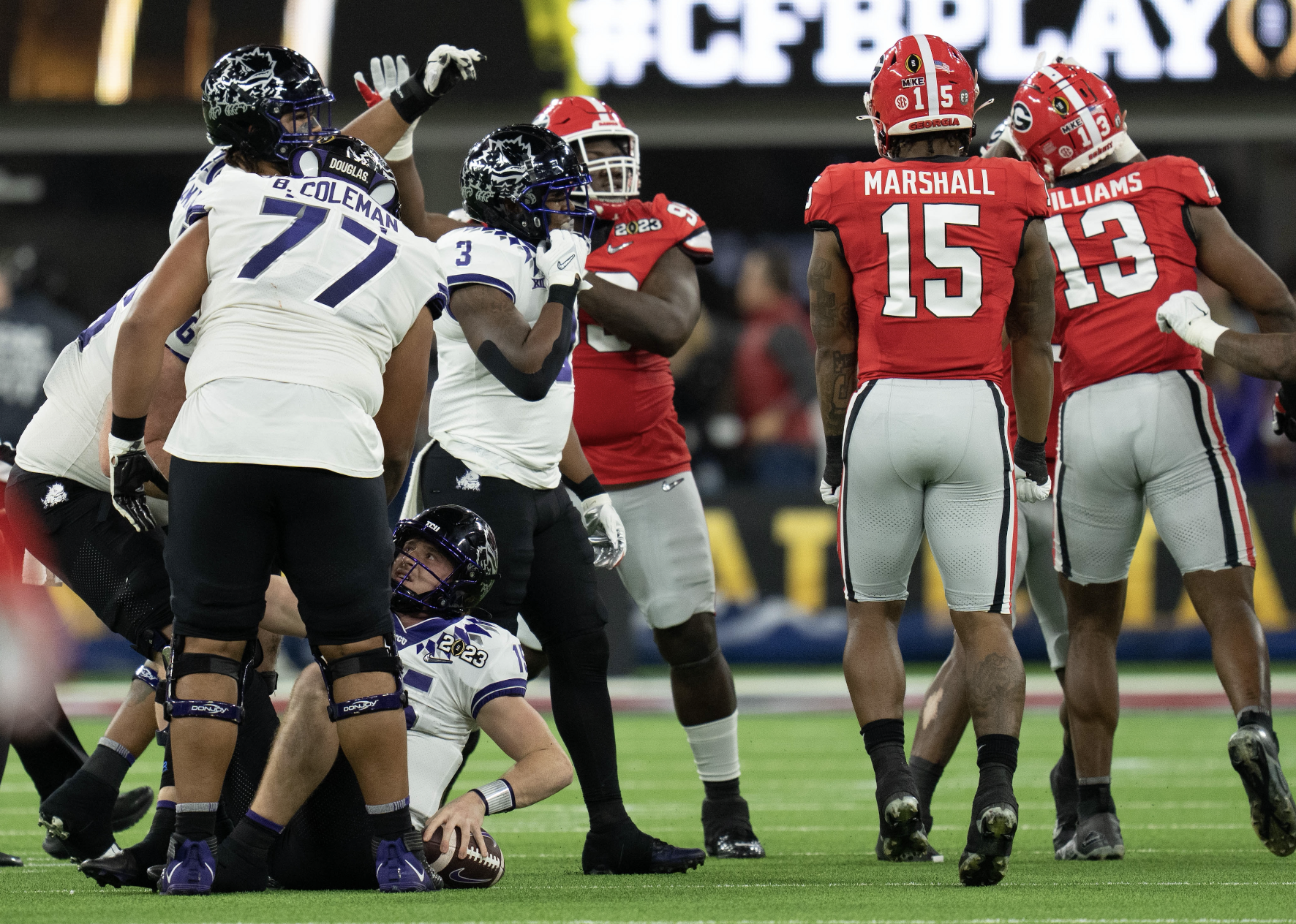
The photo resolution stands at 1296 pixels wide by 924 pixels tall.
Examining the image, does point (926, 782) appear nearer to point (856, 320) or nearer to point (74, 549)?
point (856, 320)

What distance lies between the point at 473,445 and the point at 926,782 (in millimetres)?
1643

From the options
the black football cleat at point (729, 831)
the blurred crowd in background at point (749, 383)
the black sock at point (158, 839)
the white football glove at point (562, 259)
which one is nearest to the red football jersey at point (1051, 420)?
the black football cleat at point (729, 831)

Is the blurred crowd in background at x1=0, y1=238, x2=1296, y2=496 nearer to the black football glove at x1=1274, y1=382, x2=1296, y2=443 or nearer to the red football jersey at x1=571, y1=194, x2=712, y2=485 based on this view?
the red football jersey at x1=571, y1=194, x2=712, y2=485

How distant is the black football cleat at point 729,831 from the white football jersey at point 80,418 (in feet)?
6.38

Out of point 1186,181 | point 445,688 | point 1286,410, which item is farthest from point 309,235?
point 1286,410

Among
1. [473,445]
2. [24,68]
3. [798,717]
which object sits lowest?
[798,717]

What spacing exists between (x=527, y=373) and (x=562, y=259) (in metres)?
0.31

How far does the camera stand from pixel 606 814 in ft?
15.8

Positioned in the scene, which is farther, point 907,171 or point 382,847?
point 907,171

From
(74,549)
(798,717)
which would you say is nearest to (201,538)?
(74,549)

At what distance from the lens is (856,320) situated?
197 inches

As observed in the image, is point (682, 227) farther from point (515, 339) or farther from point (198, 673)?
point (198, 673)

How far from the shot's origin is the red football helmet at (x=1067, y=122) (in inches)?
219

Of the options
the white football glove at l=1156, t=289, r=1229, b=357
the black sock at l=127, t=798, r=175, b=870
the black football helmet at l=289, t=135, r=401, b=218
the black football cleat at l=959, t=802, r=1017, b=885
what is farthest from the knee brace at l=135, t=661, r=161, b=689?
the white football glove at l=1156, t=289, r=1229, b=357
